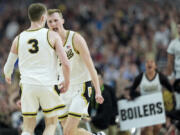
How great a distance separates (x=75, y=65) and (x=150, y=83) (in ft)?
10.9

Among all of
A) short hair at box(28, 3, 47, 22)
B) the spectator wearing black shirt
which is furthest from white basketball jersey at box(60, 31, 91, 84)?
the spectator wearing black shirt

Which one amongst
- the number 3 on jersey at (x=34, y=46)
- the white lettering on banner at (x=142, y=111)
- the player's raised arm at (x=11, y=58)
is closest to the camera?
the number 3 on jersey at (x=34, y=46)

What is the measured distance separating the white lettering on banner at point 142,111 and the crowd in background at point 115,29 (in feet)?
7.91

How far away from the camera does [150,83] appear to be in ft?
36.4

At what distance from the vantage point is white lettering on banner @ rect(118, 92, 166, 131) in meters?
10.8

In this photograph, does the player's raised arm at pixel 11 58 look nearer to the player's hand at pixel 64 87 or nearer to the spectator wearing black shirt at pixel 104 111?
the player's hand at pixel 64 87

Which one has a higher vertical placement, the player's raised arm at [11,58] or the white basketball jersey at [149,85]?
the player's raised arm at [11,58]

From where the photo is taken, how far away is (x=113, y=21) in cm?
1970

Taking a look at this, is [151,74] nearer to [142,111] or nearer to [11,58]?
[142,111]

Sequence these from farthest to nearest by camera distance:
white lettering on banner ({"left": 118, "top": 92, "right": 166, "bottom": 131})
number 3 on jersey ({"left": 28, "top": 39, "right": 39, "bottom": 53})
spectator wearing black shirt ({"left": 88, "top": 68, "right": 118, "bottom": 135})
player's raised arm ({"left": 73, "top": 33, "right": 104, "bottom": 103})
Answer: white lettering on banner ({"left": 118, "top": 92, "right": 166, "bottom": 131}) < spectator wearing black shirt ({"left": 88, "top": 68, "right": 118, "bottom": 135}) < player's raised arm ({"left": 73, "top": 33, "right": 104, "bottom": 103}) < number 3 on jersey ({"left": 28, "top": 39, "right": 39, "bottom": 53})

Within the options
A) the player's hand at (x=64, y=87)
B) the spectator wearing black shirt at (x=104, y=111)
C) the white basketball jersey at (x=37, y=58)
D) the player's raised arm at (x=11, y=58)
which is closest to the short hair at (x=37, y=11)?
the white basketball jersey at (x=37, y=58)

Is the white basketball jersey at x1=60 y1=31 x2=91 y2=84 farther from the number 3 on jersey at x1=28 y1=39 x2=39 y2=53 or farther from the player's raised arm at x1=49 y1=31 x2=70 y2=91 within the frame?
the number 3 on jersey at x1=28 y1=39 x2=39 y2=53

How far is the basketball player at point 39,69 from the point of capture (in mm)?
7238

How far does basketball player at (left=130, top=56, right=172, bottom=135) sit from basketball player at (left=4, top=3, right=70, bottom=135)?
13.0 feet
